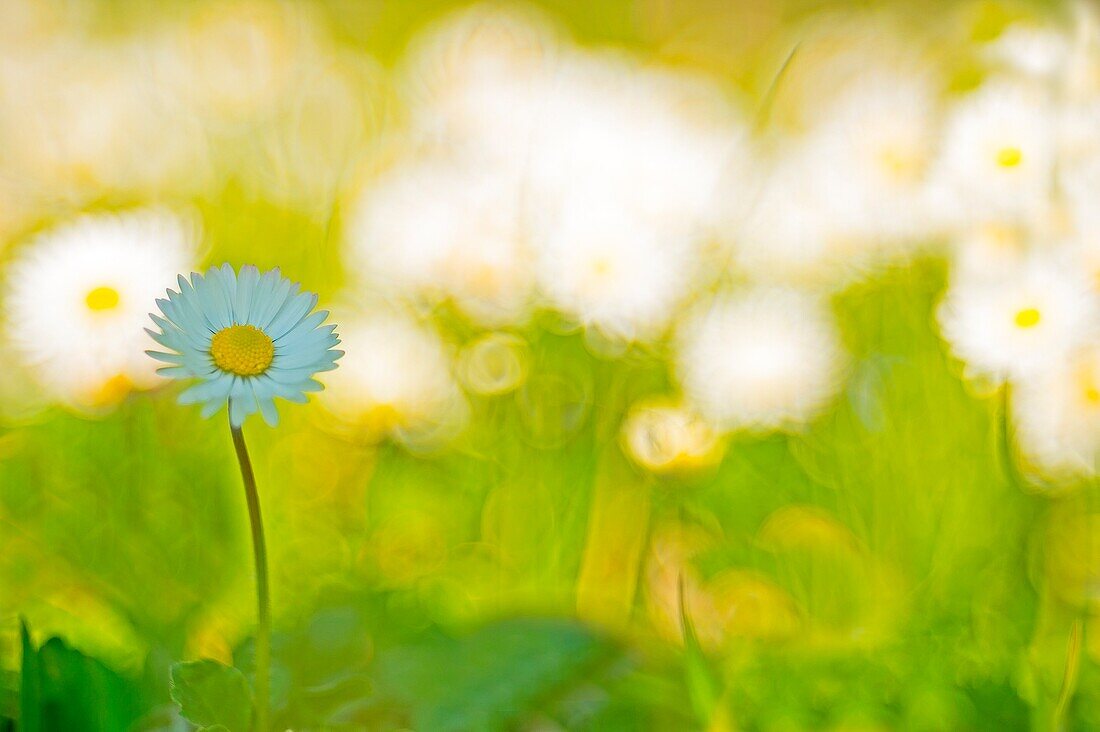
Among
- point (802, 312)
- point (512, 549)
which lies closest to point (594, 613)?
point (512, 549)

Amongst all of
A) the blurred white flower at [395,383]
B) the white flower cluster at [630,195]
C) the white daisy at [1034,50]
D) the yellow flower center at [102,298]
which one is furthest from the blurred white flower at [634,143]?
the yellow flower center at [102,298]

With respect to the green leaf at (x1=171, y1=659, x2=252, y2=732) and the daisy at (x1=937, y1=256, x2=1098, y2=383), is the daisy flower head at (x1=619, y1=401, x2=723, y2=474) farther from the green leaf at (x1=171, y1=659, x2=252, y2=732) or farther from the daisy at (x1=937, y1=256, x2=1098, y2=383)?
the green leaf at (x1=171, y1=659, x2=252, y2=732)

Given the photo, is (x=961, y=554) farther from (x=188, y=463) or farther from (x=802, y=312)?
(x=188, y=463)

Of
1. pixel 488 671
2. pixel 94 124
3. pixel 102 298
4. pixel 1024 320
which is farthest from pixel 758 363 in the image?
pixel 94 124

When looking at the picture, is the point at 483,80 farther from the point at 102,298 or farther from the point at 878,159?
the point at 102,298

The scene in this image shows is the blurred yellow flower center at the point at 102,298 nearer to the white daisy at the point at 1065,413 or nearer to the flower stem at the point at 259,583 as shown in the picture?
the flower stem at the point at 259,583

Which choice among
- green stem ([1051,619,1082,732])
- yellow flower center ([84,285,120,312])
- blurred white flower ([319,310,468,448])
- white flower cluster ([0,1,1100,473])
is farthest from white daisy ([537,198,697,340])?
green stem ([1051,619,1082,732])
